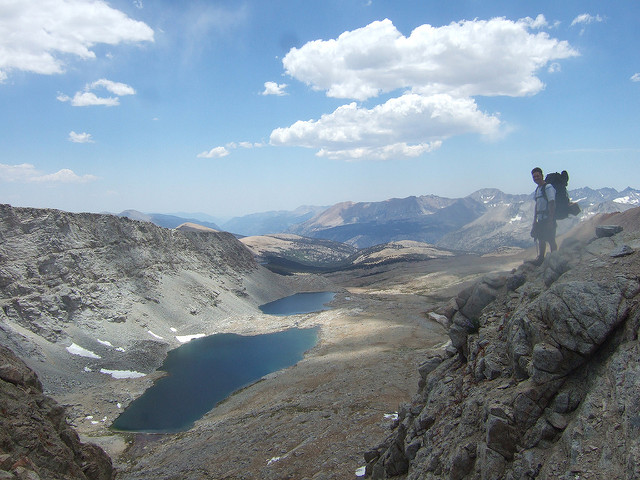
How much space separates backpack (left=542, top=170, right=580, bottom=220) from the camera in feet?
47.6

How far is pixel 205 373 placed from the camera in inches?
2092

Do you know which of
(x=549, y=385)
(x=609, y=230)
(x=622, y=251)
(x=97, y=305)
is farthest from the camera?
(x=97, y=305)

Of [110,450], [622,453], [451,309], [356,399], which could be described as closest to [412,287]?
[356,399]

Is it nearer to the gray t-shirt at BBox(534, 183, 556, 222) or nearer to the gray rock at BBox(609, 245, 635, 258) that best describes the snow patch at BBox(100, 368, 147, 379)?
the gray t-shirt at BBox(534, 183, 556, 222)

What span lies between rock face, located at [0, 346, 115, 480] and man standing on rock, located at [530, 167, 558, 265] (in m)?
19.7

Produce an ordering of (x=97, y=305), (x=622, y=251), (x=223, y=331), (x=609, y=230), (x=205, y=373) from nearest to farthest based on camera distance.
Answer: (x=622, y=251) < (x=609, y=230) < (x=205, y=373) < (x=97, y=305) < (x=223, y=331)

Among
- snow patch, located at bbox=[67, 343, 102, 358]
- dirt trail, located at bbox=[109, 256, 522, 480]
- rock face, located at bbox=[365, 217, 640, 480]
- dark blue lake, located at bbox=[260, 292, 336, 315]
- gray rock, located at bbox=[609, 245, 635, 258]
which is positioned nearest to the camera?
rock face, located at bbox=[365, 217, 640, 480]

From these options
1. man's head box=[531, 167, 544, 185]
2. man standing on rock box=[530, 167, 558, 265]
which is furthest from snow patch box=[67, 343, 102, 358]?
man's head box=[531, 167, 544, 185]

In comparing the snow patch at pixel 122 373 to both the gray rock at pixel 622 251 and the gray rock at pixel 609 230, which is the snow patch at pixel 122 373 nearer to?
the gray rock at pixel 609 230

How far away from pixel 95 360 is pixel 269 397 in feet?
81.2

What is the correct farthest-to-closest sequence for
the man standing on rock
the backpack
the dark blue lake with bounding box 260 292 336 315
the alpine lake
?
the dark blue lake with bounding box 260 292 336 315 → the alpine lake → the backpack → the man standing on rock

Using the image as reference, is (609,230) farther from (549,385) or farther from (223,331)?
(223,331)

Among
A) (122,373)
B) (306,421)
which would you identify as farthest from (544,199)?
(122,373)

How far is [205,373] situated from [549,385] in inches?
A: 1958
